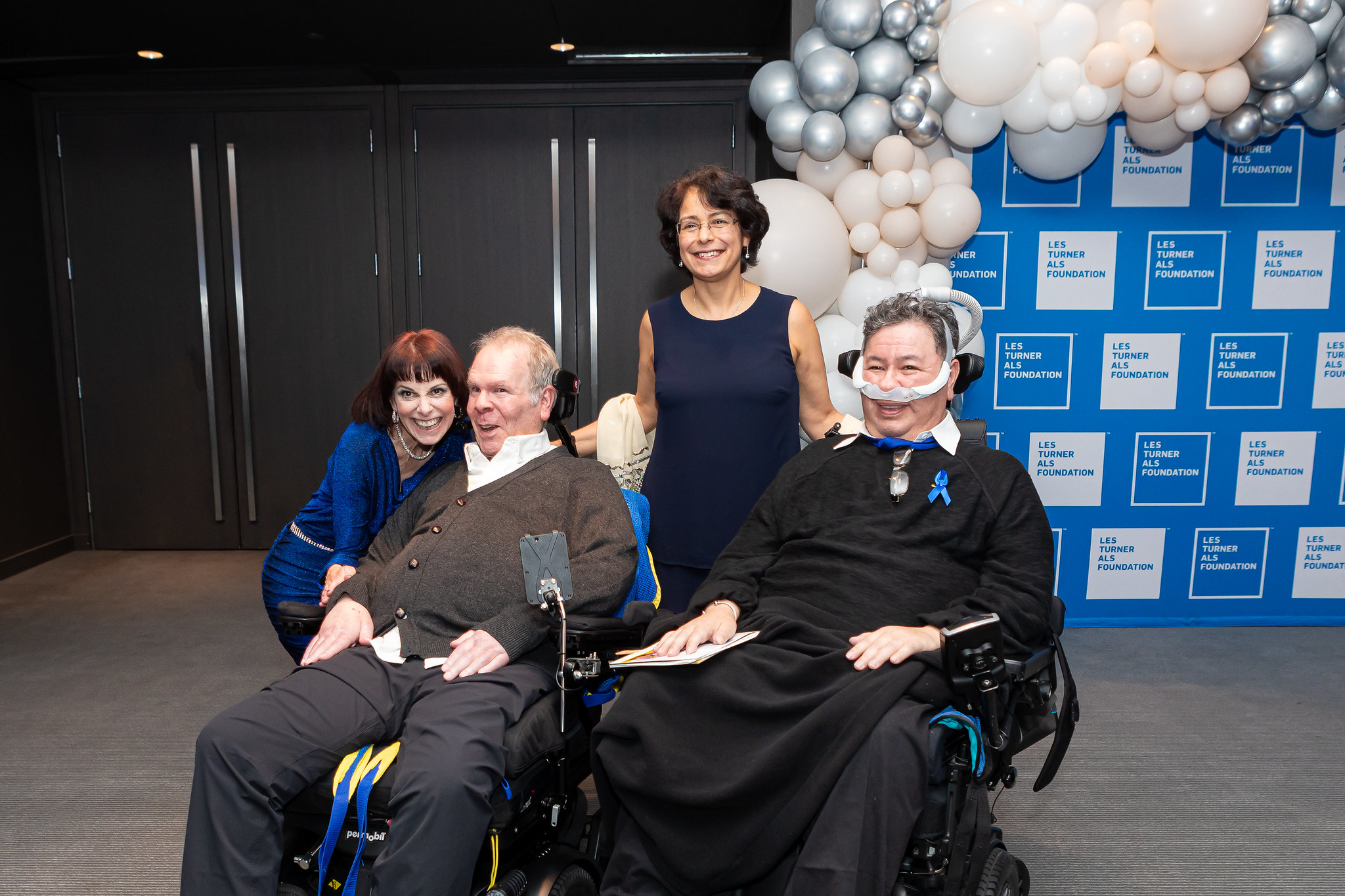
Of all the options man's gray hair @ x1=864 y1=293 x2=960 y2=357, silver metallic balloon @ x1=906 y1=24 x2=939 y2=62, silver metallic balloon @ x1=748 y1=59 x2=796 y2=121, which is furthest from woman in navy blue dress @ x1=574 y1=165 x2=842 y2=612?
silver metallic balloon @ x1=906 y1=24 x2=939 y2=62

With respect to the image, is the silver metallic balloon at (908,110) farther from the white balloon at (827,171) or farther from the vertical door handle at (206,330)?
the vertical door handle at (206,330)

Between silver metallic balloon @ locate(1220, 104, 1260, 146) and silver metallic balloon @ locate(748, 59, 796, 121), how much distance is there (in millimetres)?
1639

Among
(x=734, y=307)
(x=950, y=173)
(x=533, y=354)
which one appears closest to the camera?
(x=533, y=354)

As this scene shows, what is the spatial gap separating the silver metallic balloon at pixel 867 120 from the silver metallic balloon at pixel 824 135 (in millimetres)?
38

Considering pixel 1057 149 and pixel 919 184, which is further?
pixel 1057 149

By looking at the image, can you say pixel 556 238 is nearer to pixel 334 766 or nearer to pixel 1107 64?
pixel 1107 64

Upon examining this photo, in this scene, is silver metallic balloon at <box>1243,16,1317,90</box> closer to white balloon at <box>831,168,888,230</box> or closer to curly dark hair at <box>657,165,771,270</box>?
white balloon at <box>831,168,888,230</box>

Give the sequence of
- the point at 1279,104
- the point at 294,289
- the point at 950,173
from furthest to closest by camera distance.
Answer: the point at 294,289
the point at 950,173
the point at 1279,104

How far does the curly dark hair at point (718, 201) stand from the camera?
7.03 ft

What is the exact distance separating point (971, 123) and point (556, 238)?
2.41 m

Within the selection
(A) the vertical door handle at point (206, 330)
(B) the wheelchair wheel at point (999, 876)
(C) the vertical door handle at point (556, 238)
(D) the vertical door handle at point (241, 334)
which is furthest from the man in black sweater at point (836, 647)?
(A) the vertical door handle at point (206, 330)

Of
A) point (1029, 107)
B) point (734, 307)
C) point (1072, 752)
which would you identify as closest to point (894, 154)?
point (1029, 107)

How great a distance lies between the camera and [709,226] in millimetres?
2154

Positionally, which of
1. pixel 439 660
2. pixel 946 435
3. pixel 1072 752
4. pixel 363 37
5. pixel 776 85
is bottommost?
pixel 1072 752
